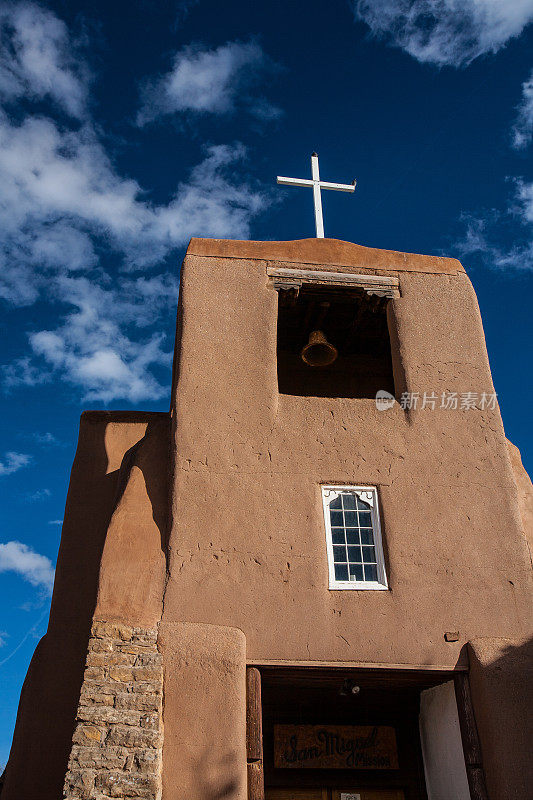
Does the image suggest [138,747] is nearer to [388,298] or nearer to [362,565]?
[362,565]

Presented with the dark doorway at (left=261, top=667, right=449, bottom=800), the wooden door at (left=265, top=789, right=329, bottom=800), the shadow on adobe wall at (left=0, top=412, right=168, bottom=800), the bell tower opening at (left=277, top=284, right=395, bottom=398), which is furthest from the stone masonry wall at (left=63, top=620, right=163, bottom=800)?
the bell tower opening at (left=277, top=284, right=395, bottom=398)

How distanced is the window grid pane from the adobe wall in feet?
0.83

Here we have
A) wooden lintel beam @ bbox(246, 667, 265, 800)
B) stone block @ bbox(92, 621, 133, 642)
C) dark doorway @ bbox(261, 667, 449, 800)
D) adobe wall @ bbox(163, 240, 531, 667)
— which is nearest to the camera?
wooden lintel beam @ bbox(246, 667, 265, 800)

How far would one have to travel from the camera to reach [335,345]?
12.8m

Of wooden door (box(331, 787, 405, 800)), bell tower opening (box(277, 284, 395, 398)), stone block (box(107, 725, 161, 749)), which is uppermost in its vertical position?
bell tower opening (box(277, 284, 395, 398))

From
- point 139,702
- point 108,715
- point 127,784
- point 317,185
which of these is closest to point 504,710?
point 139,702

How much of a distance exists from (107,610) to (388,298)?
602cm

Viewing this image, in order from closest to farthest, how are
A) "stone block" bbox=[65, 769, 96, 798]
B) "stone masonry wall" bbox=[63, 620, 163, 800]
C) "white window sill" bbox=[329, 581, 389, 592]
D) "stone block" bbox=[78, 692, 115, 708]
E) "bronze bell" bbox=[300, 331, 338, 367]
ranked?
"stone block" bbox=[65, 769, 96, 798] < "stone masonry wall" bbox=[63, 620, 163, 800] < "stone block" bbox=[78, 692, 115, 708] < "white window sill" bbox=[329, 581, 389, 592] < "bronze bell" bbox=[300, 331, 338, 367]

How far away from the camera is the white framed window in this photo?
8.80 m

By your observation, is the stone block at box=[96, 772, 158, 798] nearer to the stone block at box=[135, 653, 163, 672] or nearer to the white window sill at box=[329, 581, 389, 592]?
the stone block at box=[135, 653, 163, 672]

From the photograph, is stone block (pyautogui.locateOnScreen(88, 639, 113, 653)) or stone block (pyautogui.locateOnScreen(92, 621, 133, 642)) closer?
stone block (pyautogui.locateOnScreen(88, 639, 113, 653))

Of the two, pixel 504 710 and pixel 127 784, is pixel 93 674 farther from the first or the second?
pixel 504 710

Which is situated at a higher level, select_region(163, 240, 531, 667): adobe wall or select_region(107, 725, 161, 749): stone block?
select_region(163, 240, 531, 667): adobe wall

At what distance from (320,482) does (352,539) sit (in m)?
0.83
